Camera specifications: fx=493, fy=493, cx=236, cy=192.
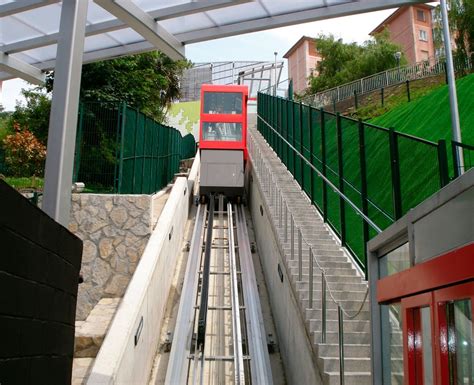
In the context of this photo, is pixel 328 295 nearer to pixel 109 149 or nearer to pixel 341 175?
pixel 341 175

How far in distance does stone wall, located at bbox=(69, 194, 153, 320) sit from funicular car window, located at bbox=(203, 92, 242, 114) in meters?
12.7

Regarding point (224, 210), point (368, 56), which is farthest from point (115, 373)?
point (368, 56)

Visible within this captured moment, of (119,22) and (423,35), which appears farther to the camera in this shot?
(423,35)

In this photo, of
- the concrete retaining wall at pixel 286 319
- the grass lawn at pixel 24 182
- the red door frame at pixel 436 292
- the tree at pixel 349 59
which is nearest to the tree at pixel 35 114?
the grass lawn at pixel 24 182

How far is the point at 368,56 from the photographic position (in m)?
38.2

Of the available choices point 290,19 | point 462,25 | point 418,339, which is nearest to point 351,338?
point 418,339

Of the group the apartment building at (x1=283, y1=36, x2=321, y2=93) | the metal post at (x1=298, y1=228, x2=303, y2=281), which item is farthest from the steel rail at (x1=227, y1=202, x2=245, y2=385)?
the apartment building at (x1=283, y1=36, x2=321, y2=93)

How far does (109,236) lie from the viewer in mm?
9070

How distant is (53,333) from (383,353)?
2.10 metres

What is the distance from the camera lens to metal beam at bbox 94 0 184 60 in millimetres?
4855

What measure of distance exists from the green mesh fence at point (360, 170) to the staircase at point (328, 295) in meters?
0.31

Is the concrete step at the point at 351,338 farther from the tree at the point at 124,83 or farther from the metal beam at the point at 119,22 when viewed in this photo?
the tree at the point at 124,83

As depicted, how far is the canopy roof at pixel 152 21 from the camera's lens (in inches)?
207

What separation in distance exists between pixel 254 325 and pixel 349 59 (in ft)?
121
